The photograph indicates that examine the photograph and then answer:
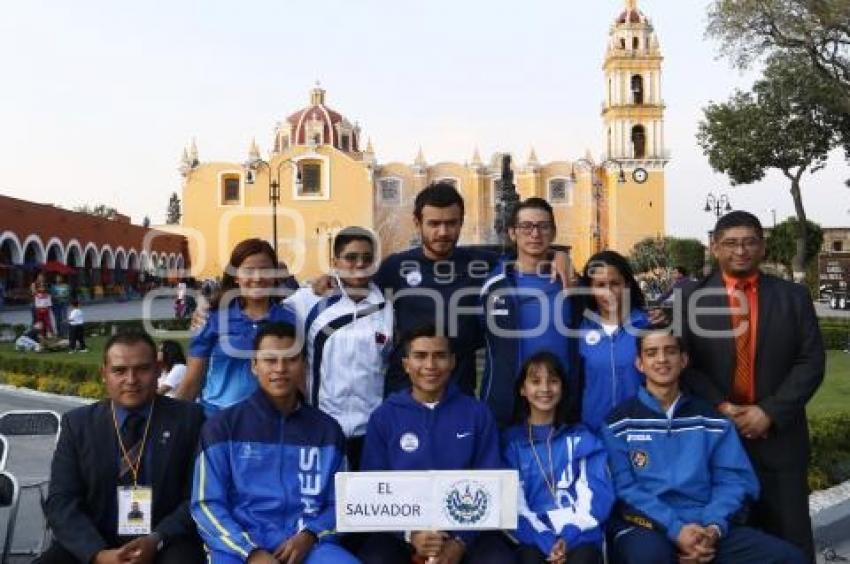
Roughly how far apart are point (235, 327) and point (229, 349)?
0.29 ft

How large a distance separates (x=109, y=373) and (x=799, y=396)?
249 cm

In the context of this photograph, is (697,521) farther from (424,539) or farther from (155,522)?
(155,522)

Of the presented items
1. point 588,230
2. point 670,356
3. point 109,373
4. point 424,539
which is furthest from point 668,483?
point 588,230

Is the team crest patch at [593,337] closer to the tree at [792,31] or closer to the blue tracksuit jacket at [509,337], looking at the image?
the blue tracksuit jacket at [509,337]

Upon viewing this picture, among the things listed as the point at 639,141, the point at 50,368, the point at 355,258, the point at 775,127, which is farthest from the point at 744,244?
the point at 639,141

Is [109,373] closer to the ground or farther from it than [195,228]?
closer to the ground

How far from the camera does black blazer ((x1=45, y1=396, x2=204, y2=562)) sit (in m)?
3.01

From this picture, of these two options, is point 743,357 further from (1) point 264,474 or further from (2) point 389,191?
(2) point 389,191

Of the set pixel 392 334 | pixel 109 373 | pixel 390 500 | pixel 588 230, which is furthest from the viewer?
pixel 588 230

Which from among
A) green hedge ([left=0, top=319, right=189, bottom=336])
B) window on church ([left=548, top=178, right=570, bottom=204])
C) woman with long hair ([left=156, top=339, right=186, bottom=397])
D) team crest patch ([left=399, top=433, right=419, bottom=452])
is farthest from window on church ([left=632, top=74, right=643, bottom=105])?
team crest patch ([left=399, top=433, right=419, bottom=452])

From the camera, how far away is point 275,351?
3102 mm

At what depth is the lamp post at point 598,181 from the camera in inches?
1757

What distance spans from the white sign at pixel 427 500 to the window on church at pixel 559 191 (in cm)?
4334

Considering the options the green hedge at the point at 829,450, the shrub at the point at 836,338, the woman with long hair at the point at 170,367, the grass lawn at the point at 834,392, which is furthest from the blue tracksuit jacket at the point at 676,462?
the shrub at the point at 836,338
